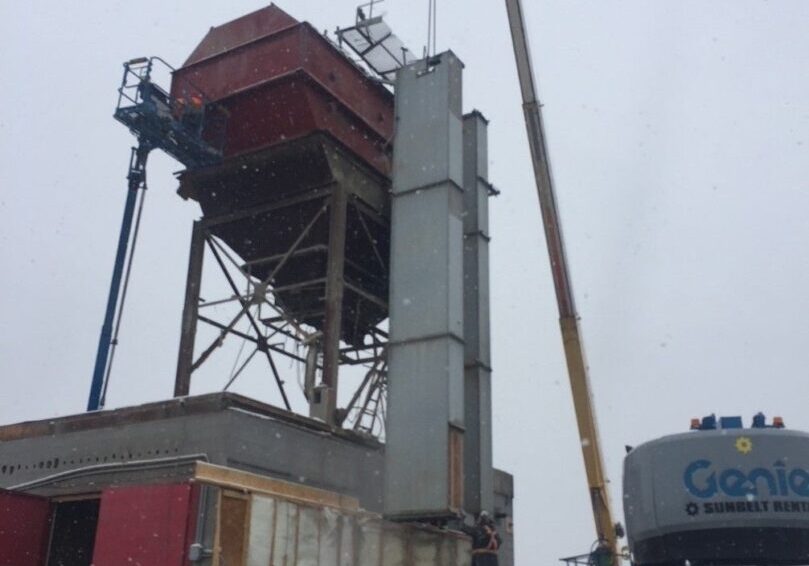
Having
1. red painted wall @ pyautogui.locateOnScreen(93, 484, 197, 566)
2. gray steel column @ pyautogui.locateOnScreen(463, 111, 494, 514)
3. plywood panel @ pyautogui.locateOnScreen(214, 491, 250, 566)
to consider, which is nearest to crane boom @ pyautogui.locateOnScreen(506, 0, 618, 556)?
gray steel column @ pyautogui.locateOnScreen(463, 111, 494, 514)

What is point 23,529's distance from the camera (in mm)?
14625

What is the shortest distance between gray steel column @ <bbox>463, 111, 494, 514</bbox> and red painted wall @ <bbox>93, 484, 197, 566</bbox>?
6316 mm

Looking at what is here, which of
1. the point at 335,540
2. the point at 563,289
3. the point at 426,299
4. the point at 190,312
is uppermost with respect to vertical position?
the point at 563,289

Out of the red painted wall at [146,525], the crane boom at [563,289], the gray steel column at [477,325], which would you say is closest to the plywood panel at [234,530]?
the red painted wall at [146,525]

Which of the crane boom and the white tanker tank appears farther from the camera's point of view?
the crane boom

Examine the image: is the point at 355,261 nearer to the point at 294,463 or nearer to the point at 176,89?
the point at 176,89

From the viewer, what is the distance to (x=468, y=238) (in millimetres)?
19297

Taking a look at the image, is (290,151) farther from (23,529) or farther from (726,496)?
(726,496)

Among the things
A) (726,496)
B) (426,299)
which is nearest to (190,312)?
(426,299)

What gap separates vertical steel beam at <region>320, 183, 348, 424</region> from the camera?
17422mm

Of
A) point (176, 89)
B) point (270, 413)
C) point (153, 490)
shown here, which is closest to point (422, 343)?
point (270, 413)

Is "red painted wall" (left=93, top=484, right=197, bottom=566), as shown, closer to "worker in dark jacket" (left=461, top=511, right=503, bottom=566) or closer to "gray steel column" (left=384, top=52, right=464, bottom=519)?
"gray steel column" (left=384, top=52, right=464, bottom=519)

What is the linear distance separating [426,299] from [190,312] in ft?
18.6

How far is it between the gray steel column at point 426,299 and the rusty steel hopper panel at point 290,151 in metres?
1.63
